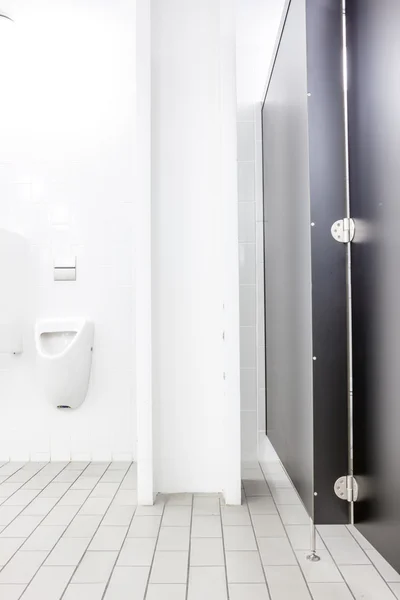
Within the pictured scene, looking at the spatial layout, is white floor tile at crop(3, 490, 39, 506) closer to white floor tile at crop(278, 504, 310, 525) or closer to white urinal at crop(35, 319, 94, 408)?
white urinal at crop(35, 319, 94, 408)

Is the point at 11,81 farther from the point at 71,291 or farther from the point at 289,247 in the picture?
the point at 289,247

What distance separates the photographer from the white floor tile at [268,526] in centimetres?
192

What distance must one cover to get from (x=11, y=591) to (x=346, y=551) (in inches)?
42.9

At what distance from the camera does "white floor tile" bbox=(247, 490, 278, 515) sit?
214 centimetres

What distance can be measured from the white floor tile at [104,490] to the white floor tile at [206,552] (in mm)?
653

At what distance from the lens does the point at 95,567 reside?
167cm

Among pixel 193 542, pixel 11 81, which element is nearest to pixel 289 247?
pixel 193 542

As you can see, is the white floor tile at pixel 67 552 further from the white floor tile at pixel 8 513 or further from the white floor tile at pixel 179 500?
the white floor tile at pixel 179 500

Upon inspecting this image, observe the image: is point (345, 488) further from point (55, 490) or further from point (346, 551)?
point (55, 490)

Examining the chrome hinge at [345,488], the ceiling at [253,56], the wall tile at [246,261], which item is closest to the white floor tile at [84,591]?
the chrome hinge at [345,488]

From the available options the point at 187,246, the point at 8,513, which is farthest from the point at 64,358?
the point at 187,246

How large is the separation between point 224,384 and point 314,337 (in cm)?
73

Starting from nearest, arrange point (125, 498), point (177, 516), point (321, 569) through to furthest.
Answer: point (321, 569) < point (177, 516) < point (125, 498)

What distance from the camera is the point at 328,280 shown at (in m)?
1.68
